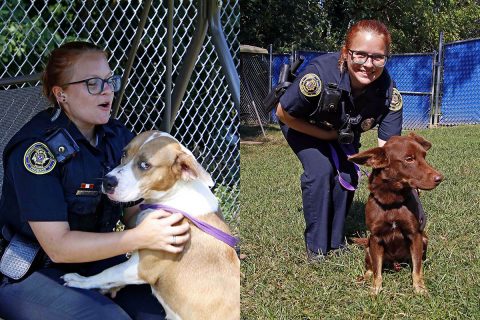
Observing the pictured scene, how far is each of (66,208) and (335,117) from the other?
1.71 m

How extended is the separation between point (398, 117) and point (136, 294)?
6.17ft

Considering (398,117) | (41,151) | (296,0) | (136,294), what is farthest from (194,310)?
(398,117)

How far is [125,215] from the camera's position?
2.10 metres

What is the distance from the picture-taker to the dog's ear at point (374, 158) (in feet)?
9.02

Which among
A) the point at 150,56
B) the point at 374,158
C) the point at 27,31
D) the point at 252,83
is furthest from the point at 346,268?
the point at 252,83

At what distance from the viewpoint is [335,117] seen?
3014 mm

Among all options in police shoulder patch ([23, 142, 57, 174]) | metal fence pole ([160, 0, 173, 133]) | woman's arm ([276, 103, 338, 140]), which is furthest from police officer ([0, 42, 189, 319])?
woman's arm ([276, 103, 338, 140])

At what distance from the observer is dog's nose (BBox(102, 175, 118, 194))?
5.49 ft

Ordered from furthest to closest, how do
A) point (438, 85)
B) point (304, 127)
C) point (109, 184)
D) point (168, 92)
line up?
1. point (438, 85)
2. point (304, 127)
3. point (168, 92)
4. point (109, 184)

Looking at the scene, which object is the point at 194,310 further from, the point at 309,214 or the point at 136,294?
the point at 309,214

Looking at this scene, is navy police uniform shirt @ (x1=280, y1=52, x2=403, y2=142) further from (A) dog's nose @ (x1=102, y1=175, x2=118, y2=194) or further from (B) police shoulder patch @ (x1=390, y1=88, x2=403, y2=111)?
(A) dog's nose @ (x1=102, y1=175, x2=118, y2=194)

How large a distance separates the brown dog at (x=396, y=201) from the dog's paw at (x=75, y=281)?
1468 millimetres

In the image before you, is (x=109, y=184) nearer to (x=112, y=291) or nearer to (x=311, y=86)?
(x=112, y=291)

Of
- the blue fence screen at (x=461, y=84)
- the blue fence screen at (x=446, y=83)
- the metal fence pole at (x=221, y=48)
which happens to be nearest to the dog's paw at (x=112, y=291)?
the metal fence pole at (x=221, y=48)
